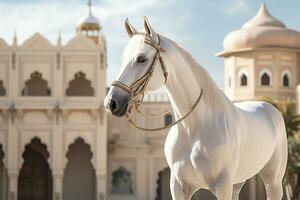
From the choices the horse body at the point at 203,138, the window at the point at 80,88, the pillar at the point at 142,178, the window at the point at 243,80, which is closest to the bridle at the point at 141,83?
the horse body at the point at 203,138

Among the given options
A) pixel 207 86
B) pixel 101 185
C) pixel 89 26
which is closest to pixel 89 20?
pixel 89 26

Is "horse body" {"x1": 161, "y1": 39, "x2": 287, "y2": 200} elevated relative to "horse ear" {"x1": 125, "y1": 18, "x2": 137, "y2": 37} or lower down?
lower down

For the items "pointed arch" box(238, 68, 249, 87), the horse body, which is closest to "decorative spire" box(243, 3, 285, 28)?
"pointed arch" box(238, 68, 249, 87)

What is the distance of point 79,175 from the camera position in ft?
96.3

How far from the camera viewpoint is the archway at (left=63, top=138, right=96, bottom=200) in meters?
29.3

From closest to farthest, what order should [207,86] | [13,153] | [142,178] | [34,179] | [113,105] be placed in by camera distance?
[113,105] → [207,86] → [13,153] → [142,178] → [34,179]

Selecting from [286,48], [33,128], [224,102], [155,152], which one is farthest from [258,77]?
[224,102]

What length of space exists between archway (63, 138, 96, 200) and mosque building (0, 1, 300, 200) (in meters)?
0.04

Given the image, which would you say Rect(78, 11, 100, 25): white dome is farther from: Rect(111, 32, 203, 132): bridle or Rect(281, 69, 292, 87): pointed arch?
Rect(111, 32, 203, 132): bridle

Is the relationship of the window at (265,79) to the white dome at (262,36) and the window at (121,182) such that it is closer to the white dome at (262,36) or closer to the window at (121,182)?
the white dome at (262,36)

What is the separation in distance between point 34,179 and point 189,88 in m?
26.3

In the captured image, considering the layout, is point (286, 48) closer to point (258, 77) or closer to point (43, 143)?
point (258, 77)

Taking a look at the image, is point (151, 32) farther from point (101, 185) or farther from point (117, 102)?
point (101, 185)

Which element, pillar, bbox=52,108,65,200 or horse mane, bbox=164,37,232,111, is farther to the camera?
pillar, bbox=52,108,65,200
